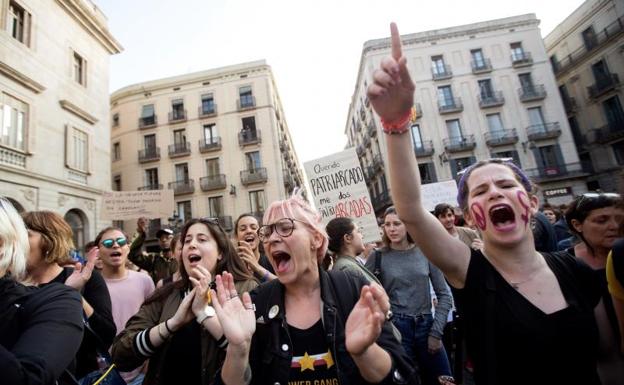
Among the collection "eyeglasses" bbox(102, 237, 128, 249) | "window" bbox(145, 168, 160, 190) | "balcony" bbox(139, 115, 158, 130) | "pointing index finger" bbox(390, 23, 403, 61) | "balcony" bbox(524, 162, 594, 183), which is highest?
"balcony" bbox(139, 115, 158, 130)

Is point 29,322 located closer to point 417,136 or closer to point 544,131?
point 417,136

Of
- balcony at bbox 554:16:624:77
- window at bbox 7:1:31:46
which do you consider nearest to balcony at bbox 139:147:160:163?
window at bbox 7:1:31:46

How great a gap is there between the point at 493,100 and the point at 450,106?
340 centimetres

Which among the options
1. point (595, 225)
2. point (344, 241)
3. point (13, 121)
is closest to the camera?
point (595, 225)

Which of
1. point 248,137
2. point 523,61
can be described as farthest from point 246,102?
point 523,61

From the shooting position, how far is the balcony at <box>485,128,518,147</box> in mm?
25344

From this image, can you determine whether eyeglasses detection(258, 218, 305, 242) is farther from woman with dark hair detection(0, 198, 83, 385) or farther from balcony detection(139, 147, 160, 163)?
balcony detection(139, 147, 160, 163)

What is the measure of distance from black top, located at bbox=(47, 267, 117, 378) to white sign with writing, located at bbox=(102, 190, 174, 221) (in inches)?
209

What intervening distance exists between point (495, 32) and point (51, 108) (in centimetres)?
3137

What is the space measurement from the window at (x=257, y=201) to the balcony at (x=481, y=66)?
795 inches

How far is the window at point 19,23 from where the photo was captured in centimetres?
1210

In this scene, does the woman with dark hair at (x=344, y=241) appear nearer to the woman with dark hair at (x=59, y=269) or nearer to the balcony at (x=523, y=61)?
the woman with dark hair at (x=59, y=269)

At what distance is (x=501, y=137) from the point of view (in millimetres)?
25547

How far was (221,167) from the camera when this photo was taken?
86.4 ft
